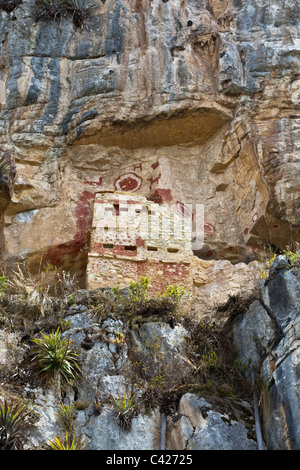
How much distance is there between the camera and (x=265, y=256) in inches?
684

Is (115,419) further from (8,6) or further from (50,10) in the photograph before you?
(8,6)

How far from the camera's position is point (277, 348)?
37.4 feet

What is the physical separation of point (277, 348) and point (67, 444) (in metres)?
4.21

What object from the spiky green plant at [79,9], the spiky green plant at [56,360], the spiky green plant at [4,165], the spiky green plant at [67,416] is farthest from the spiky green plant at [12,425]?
the spiky green plant at [79,9]

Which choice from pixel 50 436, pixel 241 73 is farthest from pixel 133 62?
pixel 50 436

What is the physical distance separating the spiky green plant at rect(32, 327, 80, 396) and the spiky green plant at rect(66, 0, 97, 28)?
1369cm

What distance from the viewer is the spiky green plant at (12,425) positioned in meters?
9.79

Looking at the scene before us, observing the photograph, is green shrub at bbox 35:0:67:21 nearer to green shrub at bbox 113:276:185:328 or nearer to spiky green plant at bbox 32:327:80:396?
green shrub at bbox 113:276:185:328

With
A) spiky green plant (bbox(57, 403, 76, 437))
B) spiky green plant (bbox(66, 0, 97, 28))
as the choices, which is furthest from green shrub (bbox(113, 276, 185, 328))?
spiky green plant (bbox(66, 0, 97, 28))

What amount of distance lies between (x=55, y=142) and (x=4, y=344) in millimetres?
9227

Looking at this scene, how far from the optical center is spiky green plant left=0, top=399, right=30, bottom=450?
9.79m

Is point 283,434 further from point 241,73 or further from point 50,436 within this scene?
point 241,73

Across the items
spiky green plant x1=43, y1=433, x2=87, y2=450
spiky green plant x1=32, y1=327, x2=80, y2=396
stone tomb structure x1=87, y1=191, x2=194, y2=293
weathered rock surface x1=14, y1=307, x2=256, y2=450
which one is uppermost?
stone tomb structure x1=87, y1=191, x2=194, y2=293

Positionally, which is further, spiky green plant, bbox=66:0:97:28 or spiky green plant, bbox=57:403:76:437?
spiky green plant, bbox=66:0:97:28
